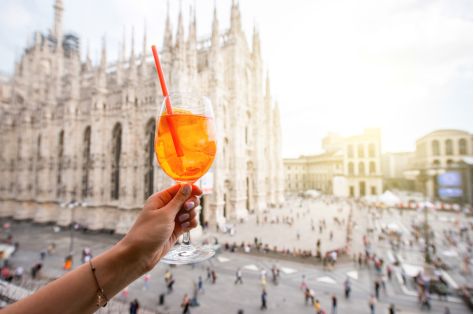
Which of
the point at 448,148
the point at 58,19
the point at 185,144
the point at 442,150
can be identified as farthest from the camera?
the point at 442,150

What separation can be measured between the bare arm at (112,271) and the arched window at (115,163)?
22.3 meters

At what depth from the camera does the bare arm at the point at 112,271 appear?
74cm

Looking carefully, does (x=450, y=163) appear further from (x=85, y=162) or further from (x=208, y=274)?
(x=85, y=162)

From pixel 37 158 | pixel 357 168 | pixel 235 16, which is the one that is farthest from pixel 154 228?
pixel 357 168

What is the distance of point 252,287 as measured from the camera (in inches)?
426

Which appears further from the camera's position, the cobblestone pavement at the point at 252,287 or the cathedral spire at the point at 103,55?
the cathedral spire at the point at 103,55

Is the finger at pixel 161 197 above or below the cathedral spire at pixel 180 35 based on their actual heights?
below

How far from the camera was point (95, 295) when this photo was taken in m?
0.84

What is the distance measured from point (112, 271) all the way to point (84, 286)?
0.30 ft

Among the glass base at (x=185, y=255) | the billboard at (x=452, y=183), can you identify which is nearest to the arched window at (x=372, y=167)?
the billboard at (x=452, y=183)

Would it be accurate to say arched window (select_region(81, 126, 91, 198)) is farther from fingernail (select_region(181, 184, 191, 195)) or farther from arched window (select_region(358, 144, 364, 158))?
arched window (select_region(358, 144, 364, 158))

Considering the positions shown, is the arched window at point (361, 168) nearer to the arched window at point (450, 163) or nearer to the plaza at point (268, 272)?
the arched window at point (450, 163)

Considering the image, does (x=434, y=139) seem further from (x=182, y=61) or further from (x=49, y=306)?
(x=49, y=306)

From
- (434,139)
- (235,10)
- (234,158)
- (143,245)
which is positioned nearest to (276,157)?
(234,158)
